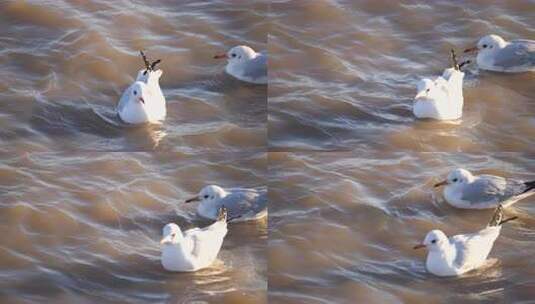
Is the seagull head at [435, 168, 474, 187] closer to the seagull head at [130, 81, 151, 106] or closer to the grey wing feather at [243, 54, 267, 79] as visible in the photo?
the grey wing feather at [243, 54, 267, 79]

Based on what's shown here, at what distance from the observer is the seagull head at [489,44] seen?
10.9 meters

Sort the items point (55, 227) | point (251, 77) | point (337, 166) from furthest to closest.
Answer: point (251, 77)
point (337, 166)
point (55, 227)

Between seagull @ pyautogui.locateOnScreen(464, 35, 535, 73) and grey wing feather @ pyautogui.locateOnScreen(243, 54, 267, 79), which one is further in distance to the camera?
seagull @ pyautogui.locateOnScreen(464, 35, 535, 73)

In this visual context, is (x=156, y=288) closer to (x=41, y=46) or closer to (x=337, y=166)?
(x=337, y=166)

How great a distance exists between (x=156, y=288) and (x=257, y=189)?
1.38 meters

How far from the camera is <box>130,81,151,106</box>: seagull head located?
32.3ft

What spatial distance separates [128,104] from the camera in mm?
10000

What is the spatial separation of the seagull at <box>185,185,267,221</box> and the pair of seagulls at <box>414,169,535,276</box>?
3.93 ft

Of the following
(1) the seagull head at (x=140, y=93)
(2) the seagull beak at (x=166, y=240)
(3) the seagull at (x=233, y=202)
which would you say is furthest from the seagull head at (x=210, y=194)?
(1) the seagull head at (x=140, y=93)

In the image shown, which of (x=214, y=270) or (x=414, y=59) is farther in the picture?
(x=414, y=59)

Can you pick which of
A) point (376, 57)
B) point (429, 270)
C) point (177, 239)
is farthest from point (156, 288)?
point (376, 57)

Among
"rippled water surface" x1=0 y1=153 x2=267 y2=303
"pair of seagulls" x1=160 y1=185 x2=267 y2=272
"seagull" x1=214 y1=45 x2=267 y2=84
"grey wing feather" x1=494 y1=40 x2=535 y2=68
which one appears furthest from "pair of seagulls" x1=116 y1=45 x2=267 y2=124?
"grey wing feather" x1=494 y1=40 x2=535 y2=68

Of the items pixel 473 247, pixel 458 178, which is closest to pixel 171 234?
pixel 473 247

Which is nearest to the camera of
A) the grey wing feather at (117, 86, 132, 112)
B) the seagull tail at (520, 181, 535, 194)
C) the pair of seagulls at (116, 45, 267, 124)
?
the seagull tail at (520, 181, 535, 194)
